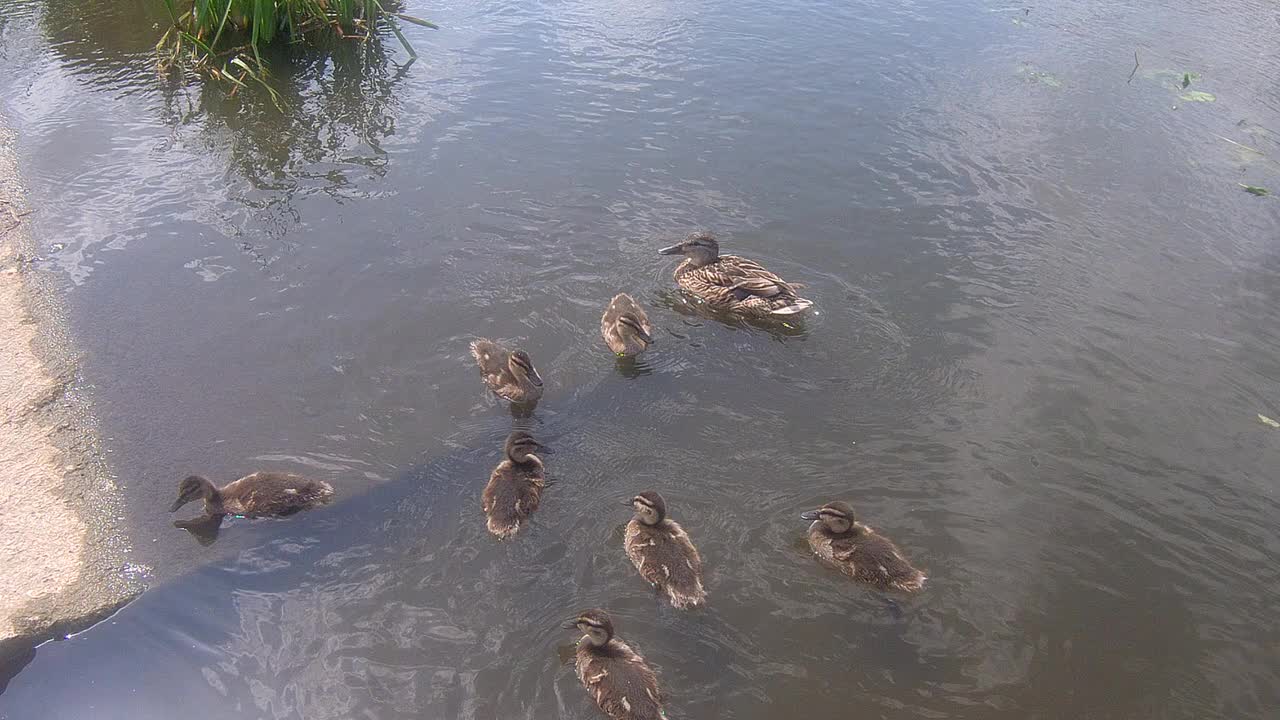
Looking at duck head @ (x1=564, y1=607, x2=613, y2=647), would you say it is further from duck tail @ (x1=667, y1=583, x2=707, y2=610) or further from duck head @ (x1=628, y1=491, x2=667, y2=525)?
duck head @ (x1=628, y1=491, x2=667, y2=525)

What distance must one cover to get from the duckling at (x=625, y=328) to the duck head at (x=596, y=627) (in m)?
2.29

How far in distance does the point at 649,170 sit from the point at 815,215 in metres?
1.66

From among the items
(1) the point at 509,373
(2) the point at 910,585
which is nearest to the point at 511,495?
(1) the point at 509,373

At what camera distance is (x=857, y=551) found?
4430 millimetres

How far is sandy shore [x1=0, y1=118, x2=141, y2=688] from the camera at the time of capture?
4125 millimetres

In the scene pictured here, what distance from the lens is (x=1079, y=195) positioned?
25.2 feet

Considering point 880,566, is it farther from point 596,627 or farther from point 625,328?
point 625,328

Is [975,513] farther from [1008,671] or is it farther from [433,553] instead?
[433,553]

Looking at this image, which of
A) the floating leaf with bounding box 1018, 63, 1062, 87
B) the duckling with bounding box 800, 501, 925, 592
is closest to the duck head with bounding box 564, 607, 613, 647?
the duckling with bounding box 800, 501, 925, 592

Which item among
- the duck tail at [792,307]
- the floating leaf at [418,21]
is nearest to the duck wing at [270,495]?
the duck tail at [792,307]

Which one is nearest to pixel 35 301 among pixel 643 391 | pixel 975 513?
pixel 643 391

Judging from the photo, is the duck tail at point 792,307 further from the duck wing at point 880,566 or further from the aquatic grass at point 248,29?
the aquatic grass at point 248,29

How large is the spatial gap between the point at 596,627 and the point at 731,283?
3.22m

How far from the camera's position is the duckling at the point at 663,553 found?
430 cm
